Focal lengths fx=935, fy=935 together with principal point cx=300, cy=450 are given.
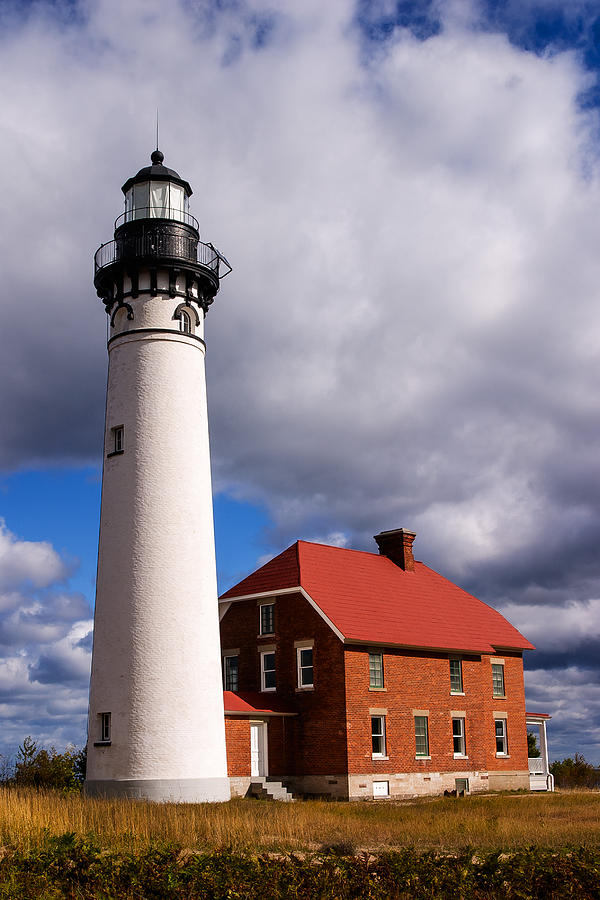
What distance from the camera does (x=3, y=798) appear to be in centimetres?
1998

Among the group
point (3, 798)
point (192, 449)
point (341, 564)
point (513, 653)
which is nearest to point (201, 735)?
point (3, 798)

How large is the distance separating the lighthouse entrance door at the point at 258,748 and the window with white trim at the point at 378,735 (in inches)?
146

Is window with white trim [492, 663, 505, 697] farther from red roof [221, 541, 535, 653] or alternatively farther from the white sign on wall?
the white sign on wall

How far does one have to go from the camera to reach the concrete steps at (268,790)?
28178mm

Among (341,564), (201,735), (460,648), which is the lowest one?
(201,735)

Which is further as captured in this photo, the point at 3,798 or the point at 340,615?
the point at 340,615

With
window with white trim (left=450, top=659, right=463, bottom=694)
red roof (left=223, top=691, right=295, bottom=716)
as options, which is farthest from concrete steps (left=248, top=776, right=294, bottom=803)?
window with white trim (left=450, top=659, right=463, bottom=694)

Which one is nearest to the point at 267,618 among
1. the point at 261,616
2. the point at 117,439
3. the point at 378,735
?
the point at 261,616

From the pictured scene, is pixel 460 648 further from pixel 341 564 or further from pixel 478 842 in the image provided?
pixel 478 842

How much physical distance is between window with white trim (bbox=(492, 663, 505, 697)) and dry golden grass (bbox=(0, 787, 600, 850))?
52.8ft

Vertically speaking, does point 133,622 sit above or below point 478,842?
above

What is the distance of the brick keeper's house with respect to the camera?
1192 inches

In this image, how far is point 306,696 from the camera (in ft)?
103

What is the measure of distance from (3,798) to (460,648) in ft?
64.3
